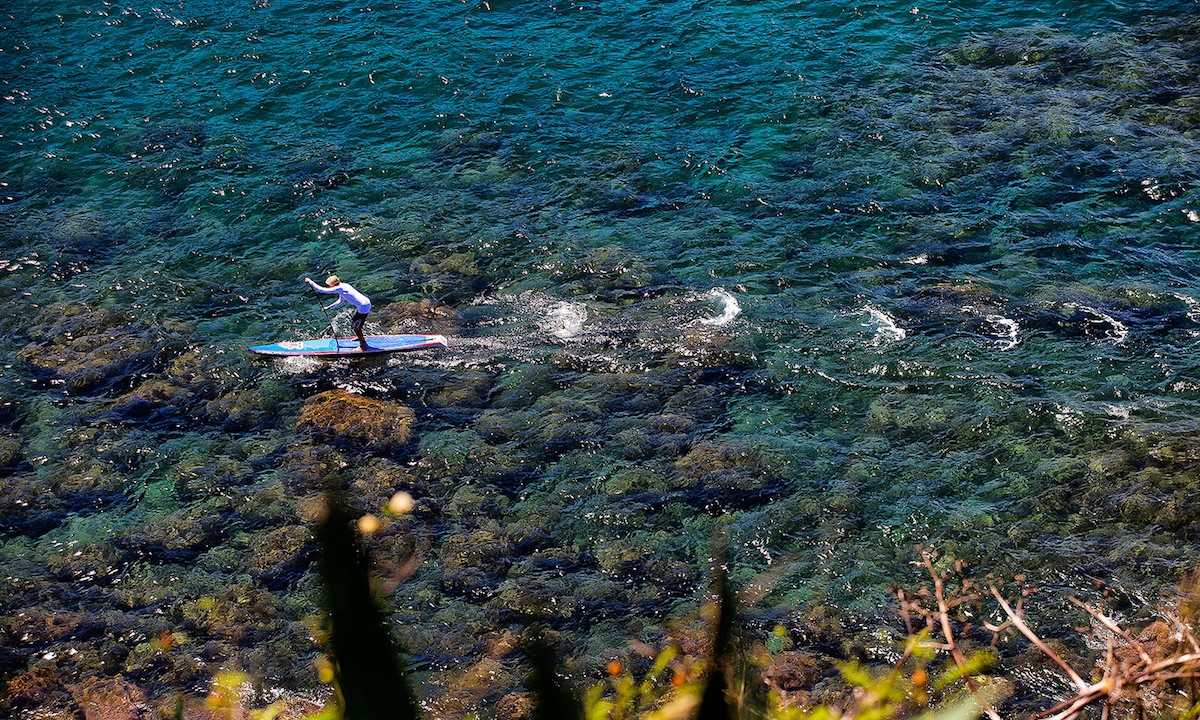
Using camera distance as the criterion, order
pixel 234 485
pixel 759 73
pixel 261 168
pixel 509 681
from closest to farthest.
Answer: pixel 509 681 < pixel 234 485 < pixel 261 168 < pixel 759 73

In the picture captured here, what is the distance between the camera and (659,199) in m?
19.8

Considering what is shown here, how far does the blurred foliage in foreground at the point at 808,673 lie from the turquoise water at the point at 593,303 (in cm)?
66

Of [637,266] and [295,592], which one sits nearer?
[295,592]

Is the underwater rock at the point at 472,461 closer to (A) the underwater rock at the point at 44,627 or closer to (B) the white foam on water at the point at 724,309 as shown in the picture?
(B) the white foam on water at the point at 724,309

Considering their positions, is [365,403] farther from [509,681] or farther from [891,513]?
[891,513]

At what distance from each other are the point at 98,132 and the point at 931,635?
776 inches

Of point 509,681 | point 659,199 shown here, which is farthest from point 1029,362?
point 509,681

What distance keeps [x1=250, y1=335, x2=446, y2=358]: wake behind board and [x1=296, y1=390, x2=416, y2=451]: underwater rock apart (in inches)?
33.4

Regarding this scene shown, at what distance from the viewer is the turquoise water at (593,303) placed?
12766 mm

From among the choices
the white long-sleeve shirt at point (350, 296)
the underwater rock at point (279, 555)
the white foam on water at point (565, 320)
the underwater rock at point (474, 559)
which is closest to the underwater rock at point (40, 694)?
the underwater rock at point (279, 555)

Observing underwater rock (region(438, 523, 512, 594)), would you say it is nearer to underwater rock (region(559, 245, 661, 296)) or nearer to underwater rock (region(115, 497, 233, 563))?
underwater rock (region(115, 497, 233, 563))

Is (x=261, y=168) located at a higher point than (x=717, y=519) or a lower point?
higher

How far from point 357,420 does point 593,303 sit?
433 centimetres

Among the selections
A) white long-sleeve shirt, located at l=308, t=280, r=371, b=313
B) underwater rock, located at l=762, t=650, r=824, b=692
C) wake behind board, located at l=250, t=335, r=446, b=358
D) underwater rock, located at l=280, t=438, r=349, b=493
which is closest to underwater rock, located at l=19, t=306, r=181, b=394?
wake behind board, located at l=250, t=335, r=446, b=358
